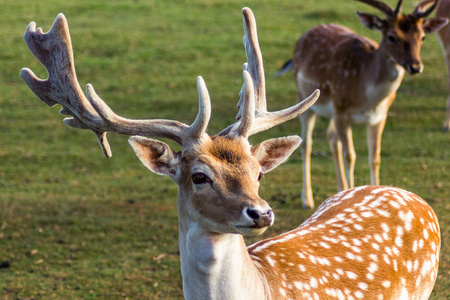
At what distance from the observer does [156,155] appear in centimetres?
371

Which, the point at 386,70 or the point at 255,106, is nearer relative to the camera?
the point at 255,106

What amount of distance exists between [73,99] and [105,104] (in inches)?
11.2

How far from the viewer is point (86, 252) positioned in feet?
22.8

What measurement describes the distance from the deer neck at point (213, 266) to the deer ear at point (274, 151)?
518mm

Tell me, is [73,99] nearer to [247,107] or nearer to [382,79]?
[247,107]

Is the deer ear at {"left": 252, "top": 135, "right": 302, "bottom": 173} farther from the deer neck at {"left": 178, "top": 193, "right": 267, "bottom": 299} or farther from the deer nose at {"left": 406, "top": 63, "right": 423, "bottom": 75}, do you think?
the deer nose at {"left": 406, "top": 63, "right": 423, "bottom": 75}

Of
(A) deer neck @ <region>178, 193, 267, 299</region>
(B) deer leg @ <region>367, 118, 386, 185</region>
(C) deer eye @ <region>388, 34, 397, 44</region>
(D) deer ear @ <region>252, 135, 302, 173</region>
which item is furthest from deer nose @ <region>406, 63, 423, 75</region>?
(A) deer neck @ <region>178, 193, 267, 299</region>

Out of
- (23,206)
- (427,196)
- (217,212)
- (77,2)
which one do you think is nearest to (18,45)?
(77,2)

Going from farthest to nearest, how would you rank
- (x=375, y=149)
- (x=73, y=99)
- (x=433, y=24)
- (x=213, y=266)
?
(x=433, y=24) → (x=375, y=149) → (x=73, y=99) → (x=213, y=266)

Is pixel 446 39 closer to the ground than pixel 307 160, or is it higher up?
higher up

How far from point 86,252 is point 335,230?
10.9 ft

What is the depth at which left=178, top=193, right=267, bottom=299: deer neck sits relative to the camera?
347 cm

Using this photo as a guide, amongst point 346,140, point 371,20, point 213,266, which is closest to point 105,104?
point 213,266

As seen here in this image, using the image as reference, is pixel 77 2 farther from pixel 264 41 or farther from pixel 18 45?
pixel 264 41
